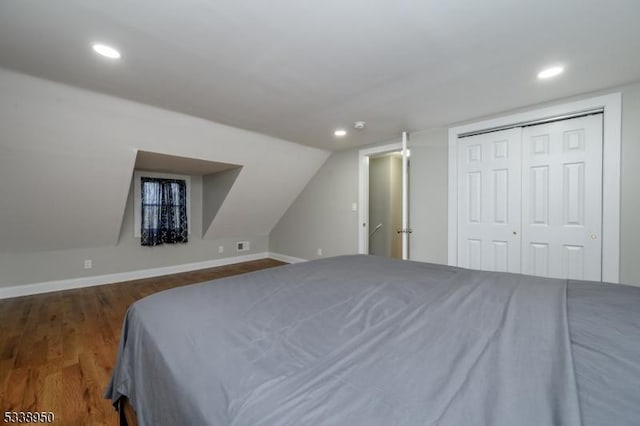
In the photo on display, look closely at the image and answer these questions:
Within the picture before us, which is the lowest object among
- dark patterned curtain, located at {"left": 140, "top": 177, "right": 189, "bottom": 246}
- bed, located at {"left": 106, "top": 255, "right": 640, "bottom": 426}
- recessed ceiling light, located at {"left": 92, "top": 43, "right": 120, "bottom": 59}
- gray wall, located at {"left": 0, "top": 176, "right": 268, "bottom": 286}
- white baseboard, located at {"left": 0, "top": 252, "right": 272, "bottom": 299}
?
white baseboard, located at {"left": 0, "top": 252, "right": 272, "bottom": 299}

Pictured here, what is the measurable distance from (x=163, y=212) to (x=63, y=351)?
2.67 m

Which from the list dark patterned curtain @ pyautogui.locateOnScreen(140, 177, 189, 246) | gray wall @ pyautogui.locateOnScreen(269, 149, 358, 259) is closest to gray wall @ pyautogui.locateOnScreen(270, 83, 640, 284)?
gray wall @ pyautogui.locateOnScreen(269, 149, 358, 259)

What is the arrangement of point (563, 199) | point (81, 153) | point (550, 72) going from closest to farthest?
point (550, 72)
point (563, 199)
point (81, 153)

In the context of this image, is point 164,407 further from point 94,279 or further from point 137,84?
point 94,279

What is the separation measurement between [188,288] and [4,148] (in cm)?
283

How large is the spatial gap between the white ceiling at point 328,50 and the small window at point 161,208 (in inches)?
86.5

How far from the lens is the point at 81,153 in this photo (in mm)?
2818

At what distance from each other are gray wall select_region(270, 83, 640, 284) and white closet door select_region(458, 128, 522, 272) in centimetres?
22

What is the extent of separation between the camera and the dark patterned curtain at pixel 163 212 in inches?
169

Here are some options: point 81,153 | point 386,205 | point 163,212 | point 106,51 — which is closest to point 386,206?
point 386,205

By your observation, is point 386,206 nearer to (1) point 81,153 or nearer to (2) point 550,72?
(2) point 550,72

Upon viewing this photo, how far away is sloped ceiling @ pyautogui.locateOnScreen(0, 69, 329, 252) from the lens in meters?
2.38

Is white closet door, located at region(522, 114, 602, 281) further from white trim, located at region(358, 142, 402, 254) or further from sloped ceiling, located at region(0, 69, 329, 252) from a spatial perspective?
sloped ceiling, located at region(0, 69, 329, 252)

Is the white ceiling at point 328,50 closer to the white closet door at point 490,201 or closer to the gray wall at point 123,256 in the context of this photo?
the white closet door at point 490,201
